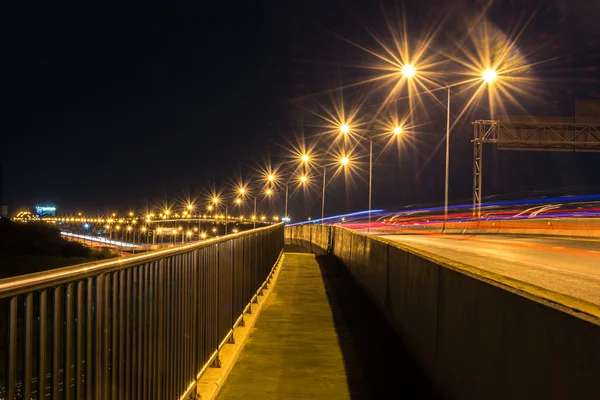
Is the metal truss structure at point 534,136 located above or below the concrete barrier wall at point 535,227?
above

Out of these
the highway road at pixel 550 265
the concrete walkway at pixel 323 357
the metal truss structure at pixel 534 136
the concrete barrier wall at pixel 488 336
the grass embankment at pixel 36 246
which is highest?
the metal truss structure at pixel 534 136

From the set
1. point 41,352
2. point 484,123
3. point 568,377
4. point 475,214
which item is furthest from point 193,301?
point 475,214

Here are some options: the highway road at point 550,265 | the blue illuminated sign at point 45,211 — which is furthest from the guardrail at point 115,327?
the blue illuminated sign at point 45,211

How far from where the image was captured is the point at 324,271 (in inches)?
869

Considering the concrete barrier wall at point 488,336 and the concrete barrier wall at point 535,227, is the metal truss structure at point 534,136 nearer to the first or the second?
the concrete barrier wall at point 535,227

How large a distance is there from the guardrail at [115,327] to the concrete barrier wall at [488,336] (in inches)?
100

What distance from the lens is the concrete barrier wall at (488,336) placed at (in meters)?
3.55

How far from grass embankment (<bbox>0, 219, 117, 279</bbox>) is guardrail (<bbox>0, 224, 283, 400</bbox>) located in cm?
5327

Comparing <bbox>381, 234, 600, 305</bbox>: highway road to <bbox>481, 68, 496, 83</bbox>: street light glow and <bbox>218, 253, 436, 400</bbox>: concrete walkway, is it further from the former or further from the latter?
<bbox>481, 68, 496, 83</bbox>: street light glow

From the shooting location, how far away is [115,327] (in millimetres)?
4059

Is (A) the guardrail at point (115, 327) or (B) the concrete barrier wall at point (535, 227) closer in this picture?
(A) the guardrail at point (115, 327)

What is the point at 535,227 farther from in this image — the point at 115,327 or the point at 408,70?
the point at 115,327

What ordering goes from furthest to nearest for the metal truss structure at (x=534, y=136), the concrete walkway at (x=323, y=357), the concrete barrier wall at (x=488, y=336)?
the metal truss structure at (x=534, y=136), the concrete walkway at (x=323, y=357), the concrete barrier wall at (x=488, y=336)

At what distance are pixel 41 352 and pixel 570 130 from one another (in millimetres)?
44739
